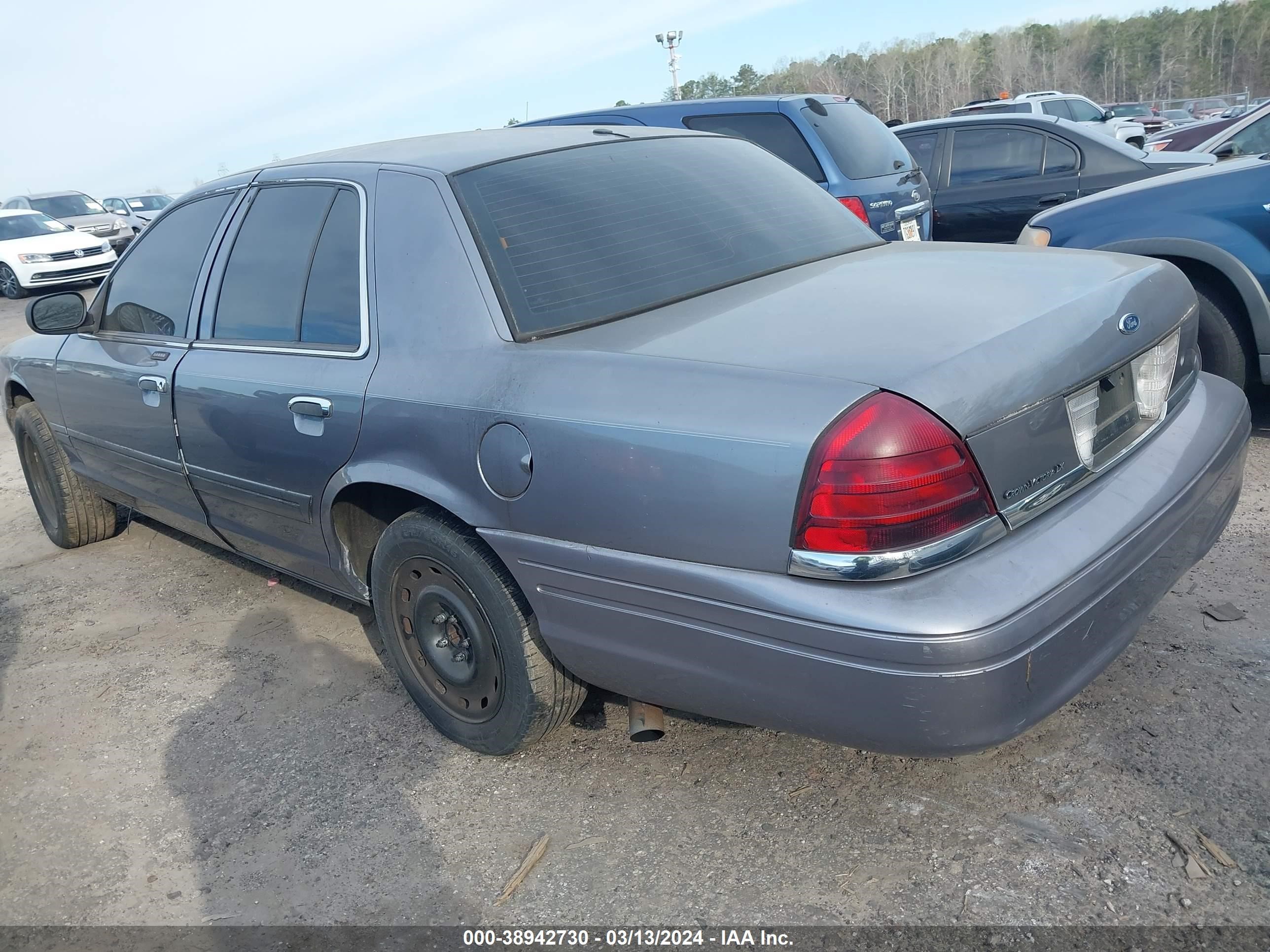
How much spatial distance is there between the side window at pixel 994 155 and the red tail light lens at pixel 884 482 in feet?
23.9

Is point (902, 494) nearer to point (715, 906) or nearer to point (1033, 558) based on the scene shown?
point (1033, 558)

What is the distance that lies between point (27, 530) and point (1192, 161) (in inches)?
321

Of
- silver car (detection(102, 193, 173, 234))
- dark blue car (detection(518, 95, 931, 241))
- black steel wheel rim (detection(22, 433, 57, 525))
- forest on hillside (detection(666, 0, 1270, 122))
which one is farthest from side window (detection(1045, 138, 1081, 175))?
forest on hillside (detection(666, 0, 1270, 122))

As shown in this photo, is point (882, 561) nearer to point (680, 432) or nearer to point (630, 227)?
point (680, 432)

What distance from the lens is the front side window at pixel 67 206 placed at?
21766 millimetres

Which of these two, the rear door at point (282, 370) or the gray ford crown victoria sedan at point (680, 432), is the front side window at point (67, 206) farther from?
the rear door at point (282, 370)

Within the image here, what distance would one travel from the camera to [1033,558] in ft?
6.75

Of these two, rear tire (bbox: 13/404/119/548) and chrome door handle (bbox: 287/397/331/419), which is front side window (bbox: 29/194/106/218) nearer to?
rear tire (bbox: 13/404/119/548)

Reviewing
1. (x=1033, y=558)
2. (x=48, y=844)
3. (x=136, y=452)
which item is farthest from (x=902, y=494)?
(x=136, y=452)

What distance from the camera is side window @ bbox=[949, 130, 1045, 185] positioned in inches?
330

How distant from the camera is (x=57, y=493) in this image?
500 cm

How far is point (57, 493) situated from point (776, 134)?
194 inches

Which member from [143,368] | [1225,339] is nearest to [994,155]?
[1225,339]

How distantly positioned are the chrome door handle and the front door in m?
0.85
